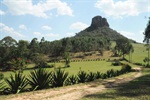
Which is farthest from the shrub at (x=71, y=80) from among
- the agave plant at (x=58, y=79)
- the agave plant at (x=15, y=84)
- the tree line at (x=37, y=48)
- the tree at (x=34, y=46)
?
the tree at (x=34, y=46)

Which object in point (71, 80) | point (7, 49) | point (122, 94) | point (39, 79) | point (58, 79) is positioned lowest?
point (122, 94)

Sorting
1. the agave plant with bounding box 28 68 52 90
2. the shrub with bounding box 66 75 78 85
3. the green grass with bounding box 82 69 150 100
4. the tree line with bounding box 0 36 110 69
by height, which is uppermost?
the tree line with bounding box 0 36 110 69

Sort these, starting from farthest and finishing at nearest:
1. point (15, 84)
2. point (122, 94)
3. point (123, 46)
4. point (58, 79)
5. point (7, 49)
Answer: point (123, 46) < point (7, 49) < point (58, 79) < point (15, 84) < point (122, 94)

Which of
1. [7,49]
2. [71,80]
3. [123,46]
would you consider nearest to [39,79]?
[71,80]

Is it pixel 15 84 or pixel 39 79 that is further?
pixel 39 79

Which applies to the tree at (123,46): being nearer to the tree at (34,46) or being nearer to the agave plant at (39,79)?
the tree at (34,46)

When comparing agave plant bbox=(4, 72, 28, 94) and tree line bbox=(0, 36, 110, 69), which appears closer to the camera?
agave plant bbox=(4, 72, 28, 94)

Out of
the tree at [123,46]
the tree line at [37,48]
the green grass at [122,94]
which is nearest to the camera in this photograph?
the green grass at [122,94]

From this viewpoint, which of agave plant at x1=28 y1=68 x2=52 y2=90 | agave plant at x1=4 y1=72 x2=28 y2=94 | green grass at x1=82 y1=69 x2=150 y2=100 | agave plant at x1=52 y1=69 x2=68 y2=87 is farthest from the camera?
agave plant at x1=52 y1=69 x2=68 y2=87

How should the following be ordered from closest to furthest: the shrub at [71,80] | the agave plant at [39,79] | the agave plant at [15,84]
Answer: the agave plant at [15,84], the agave plant at [39,79], the shrub at [71,80]

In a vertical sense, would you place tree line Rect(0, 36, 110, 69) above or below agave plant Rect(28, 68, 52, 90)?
above

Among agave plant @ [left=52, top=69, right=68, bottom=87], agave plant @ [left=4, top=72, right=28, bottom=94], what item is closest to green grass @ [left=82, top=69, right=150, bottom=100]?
agave plant @ [left=52, top=69, right=68, bottom=87]

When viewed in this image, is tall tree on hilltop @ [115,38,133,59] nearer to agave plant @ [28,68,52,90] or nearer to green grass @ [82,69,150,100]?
green grass @ [82,69,150,100]

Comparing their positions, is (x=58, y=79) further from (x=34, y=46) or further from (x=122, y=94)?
(x=34, y=46)
